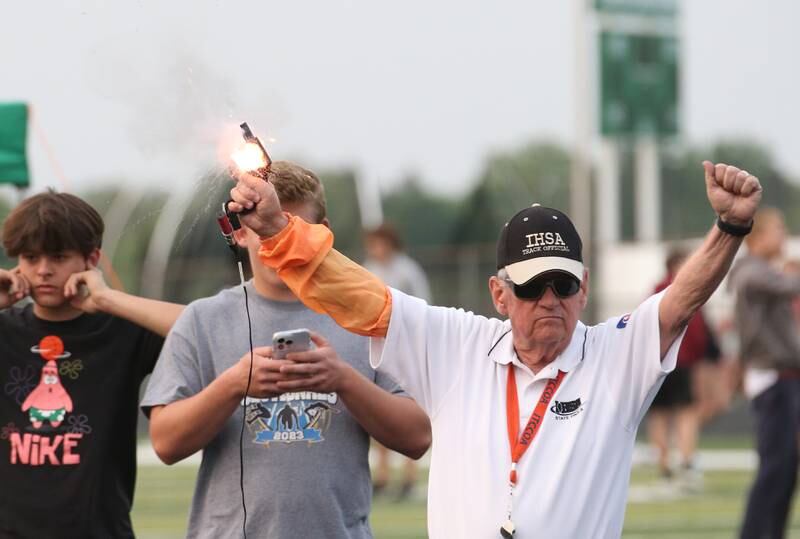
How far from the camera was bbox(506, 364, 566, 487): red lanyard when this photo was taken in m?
4.21

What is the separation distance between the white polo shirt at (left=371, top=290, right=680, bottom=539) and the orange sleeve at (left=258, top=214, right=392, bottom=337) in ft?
0.23

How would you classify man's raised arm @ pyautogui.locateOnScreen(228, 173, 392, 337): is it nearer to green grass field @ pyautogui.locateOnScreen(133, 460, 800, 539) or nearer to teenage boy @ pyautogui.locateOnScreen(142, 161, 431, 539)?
teenage boy @ pyautogui.locateOnScreen(142, 161, 431, 539)

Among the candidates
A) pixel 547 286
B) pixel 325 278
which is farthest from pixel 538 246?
pixel 325 278

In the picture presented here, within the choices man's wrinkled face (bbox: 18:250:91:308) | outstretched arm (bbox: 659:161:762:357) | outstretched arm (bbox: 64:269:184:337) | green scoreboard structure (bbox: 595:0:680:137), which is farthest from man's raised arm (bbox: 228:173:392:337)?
green scoreboard structure (bbox: 595:0:680:137)

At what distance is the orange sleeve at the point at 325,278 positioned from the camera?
13.8 ft

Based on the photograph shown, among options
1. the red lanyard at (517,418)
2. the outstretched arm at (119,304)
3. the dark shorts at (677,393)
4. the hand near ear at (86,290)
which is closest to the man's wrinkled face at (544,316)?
the red lanyard at (517,418)

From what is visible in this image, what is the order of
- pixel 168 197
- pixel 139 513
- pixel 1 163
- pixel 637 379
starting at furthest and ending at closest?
pixel 139 513, pixel 1 163, pixel 168 197, pixel 637 379

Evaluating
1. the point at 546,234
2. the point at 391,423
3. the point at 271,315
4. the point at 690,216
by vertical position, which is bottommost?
the point at 690,216

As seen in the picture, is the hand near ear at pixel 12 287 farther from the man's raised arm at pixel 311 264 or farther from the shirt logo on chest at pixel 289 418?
the man's raised arm at pixel 311 264

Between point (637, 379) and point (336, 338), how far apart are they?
105 centimetres

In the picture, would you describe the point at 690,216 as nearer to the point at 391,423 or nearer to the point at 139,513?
the point at 139,513

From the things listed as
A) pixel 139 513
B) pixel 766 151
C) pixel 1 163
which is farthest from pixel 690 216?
pixel 1 163

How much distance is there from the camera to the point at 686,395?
1488cm

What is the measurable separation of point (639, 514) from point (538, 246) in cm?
861
